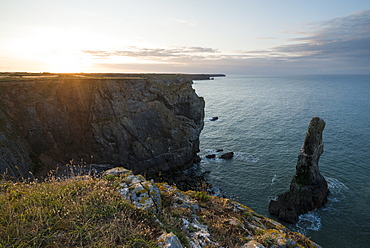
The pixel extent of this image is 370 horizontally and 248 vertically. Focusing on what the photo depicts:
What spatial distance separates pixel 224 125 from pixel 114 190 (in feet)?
187

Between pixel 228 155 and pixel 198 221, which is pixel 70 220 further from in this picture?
pixel 228 155

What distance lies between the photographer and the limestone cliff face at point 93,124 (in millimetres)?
30734

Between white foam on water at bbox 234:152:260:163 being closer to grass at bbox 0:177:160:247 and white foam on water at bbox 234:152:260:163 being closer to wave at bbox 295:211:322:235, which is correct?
wave at bbox 295:211:322:235

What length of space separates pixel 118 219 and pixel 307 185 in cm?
2812

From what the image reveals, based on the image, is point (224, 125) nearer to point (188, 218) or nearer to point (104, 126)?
point (104, 126)

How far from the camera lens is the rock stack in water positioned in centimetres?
2475

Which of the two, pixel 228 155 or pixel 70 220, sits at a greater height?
pixel 70 220

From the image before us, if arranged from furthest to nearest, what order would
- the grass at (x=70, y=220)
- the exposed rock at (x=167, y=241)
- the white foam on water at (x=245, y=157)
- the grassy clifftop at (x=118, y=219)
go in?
the white foam on water at (x=245, y=157), the exposed rock at (x=167, y=241), the grassy clifftop at (x=118, y=219), the grass at (x=70, y=220)

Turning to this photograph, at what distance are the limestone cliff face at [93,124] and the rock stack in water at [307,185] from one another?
18.9 m

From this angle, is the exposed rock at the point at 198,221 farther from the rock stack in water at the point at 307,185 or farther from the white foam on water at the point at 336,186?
the white foam on water at the point at 336,186

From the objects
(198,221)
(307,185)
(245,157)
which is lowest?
(245,157)

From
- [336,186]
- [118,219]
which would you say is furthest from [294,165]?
[118,219]

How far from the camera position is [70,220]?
15.9 ft

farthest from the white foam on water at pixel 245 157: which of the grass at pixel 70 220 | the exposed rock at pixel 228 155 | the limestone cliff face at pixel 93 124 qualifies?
the grass at pixel 70 220
